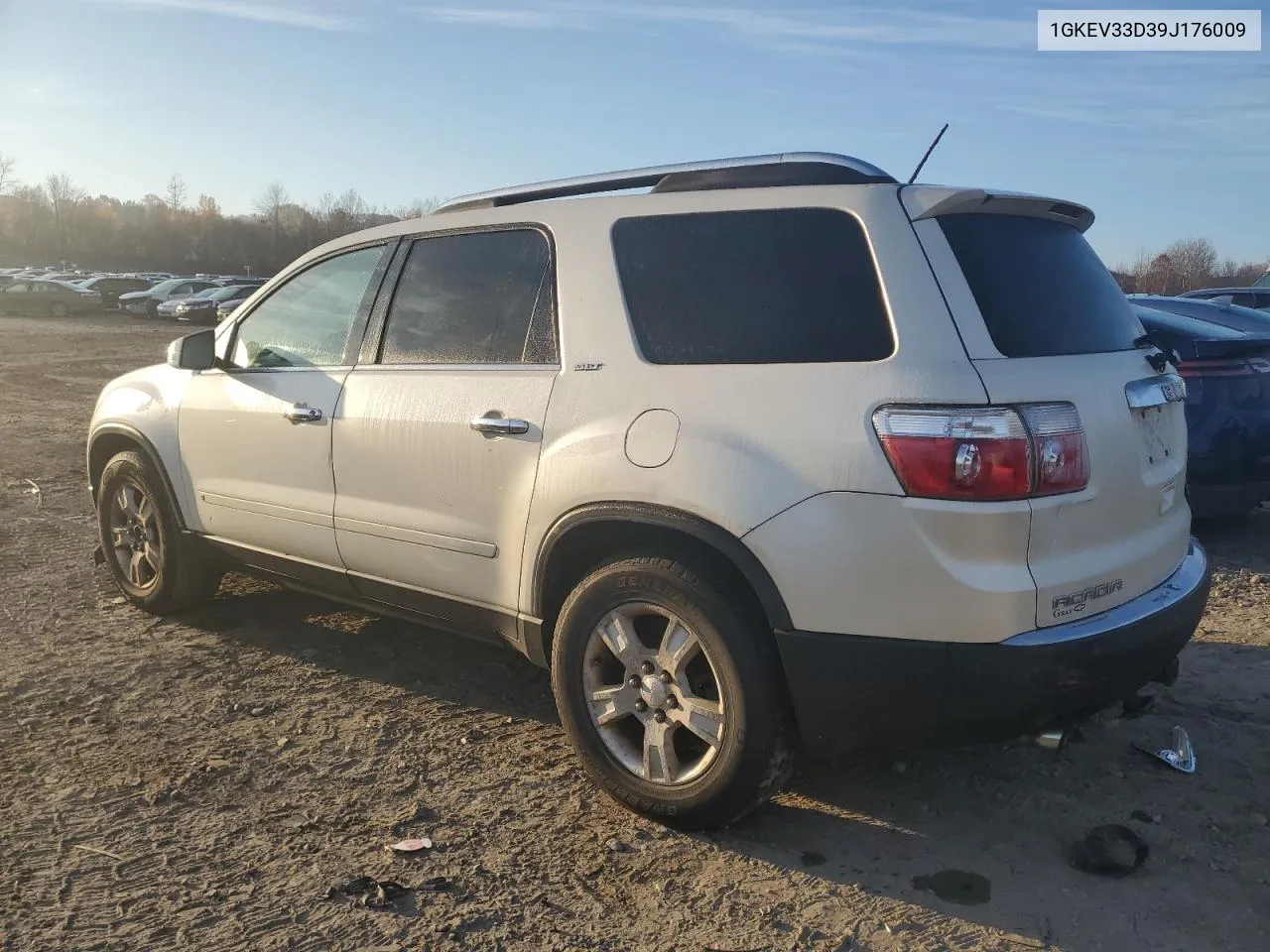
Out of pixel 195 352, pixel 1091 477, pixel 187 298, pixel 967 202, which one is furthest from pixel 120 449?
pixel 187 298

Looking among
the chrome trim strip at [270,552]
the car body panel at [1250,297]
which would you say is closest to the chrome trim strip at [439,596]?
the chrome trim strip at [270,552]

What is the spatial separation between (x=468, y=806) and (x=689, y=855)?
75 cm

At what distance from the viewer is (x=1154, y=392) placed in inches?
125

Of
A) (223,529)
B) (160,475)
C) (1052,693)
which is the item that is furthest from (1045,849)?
(160,475)

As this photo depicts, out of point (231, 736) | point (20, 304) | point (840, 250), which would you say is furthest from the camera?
point (20, 304)

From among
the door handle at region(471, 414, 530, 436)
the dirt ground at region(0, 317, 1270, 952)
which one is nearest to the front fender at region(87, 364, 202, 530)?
the dirt ground at region(0, 317, 1270, 952)

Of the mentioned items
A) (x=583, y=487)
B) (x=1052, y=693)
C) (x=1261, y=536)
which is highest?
(x=583, y=487)

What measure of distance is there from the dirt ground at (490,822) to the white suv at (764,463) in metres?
0.36

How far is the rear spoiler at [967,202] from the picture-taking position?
288 cm

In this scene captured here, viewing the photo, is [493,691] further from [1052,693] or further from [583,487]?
[1052,693]

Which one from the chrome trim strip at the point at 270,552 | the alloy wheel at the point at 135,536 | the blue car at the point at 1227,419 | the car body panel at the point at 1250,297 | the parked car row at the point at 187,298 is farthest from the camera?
the parked car row at the point at 187,298

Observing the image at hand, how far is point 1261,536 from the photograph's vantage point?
6738mm

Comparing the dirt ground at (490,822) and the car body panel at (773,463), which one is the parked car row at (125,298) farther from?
the car body panel at (773,463)

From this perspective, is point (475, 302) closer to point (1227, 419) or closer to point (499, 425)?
point (499, 425)
